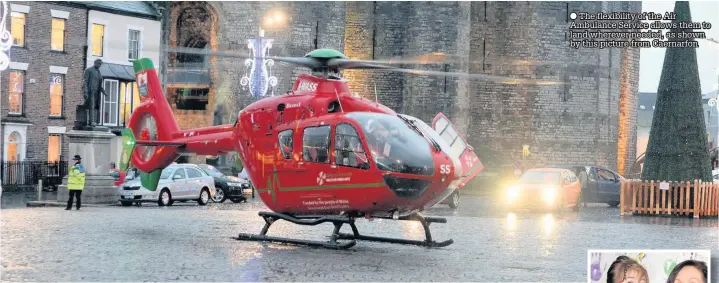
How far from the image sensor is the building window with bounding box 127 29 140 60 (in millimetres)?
43344

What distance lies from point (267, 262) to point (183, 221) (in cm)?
773

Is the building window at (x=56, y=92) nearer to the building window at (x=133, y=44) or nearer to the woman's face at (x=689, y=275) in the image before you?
the building window at (x=133, y=44)

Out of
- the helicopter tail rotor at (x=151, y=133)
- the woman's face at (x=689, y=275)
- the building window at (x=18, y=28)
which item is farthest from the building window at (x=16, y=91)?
the woman's face at (x=689, y=275)

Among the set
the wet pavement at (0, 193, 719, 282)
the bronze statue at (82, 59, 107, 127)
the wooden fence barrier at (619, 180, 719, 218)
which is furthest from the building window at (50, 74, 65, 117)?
the wooden fence barrier at (619, 180, 719, 218)

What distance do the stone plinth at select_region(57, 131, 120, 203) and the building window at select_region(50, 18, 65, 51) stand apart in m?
13.1

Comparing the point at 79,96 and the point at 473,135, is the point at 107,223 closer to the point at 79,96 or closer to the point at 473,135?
the point at 79,96

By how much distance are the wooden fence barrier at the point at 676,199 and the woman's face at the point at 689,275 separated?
764 inches

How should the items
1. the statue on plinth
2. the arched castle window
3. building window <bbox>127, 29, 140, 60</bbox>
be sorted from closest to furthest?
1. the statue on plinth
2. building window <bbox>127, 29, 140, 60</bbox>
3. the arched castle window

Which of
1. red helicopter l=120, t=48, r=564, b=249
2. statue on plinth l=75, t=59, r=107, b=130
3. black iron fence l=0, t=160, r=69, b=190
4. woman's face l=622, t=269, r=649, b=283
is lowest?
black iron fence l=0, t=160, r=69, b=190

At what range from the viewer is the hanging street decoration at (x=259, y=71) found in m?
40.9

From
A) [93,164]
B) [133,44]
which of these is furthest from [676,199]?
[133,44]

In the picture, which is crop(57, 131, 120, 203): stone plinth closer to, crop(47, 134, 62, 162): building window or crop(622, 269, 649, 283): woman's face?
crop(47, 134, 62, 162): building window

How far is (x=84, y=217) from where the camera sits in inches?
837

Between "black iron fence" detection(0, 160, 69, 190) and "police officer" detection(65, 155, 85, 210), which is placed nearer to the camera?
"police officer" detection(65, 155, 85, 210)
